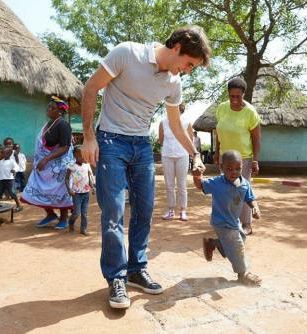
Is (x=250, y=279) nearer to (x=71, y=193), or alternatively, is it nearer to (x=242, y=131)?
(x=242, y=131)

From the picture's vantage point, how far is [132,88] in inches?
113

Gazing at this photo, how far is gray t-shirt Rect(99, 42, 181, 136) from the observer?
2.81 metres

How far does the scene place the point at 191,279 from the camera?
3.42 metres

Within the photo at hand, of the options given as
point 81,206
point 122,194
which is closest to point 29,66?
point 81,206

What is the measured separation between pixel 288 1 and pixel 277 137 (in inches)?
306

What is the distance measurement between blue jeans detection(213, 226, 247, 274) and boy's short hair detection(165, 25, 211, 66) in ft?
4.58

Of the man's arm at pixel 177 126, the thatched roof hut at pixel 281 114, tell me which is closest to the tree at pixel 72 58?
the thatched roof hut at pixel 281 114

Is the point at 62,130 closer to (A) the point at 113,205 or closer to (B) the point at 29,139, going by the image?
(A) the point at 113,205

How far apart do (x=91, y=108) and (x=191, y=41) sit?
2.45ft

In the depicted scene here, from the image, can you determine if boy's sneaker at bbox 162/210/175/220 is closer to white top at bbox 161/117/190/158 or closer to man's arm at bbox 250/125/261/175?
white top at bbox 161/117/190/158

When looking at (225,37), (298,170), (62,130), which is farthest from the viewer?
(298,170)

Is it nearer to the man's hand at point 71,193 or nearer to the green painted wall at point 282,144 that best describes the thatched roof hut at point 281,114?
the green painted wall at point 282,144

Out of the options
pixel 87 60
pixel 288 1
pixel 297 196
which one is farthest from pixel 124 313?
pixel 87 60

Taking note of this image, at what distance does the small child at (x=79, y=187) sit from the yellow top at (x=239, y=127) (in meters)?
1.62
